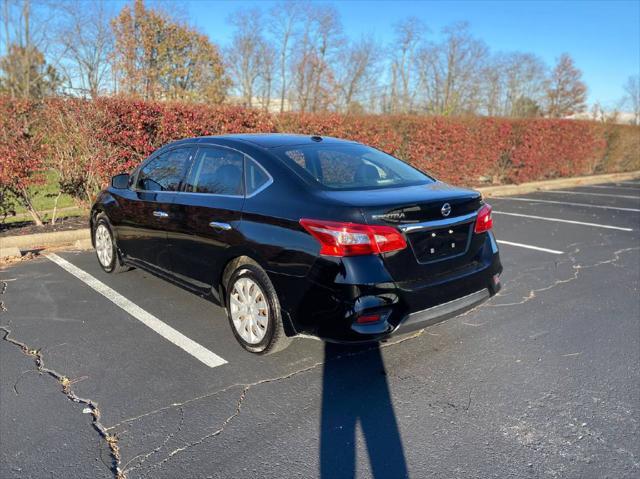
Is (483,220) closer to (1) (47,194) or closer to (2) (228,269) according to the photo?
(2) (228,269)

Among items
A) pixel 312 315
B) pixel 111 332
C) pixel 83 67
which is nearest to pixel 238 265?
pixel 312 315

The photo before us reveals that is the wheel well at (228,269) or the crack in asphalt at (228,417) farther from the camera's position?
the wheel well at (228,269)

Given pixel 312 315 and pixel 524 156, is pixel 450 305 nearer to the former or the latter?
pixel 312 315

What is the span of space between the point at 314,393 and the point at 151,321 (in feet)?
6.15

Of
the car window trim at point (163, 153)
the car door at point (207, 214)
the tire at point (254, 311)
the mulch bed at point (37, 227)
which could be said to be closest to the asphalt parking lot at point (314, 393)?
the tire at point (254, 311)

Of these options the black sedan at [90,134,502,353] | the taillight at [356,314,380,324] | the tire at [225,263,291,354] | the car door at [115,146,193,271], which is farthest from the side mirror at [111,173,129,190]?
the taillight at [356,314,380,324]

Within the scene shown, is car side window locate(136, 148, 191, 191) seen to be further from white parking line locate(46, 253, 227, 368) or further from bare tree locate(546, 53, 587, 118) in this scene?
bare tree locate(546, 53, 587, 118)

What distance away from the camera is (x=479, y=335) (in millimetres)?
3998

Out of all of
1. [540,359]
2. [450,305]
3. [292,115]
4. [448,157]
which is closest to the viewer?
[450,305]

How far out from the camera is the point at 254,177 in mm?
3648

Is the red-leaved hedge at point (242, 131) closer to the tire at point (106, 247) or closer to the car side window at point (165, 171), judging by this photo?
the tire at point (106, 247)

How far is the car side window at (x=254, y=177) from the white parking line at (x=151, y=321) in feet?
4.10

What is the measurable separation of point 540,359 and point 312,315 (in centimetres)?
176

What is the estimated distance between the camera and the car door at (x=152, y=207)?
14.5 ft
